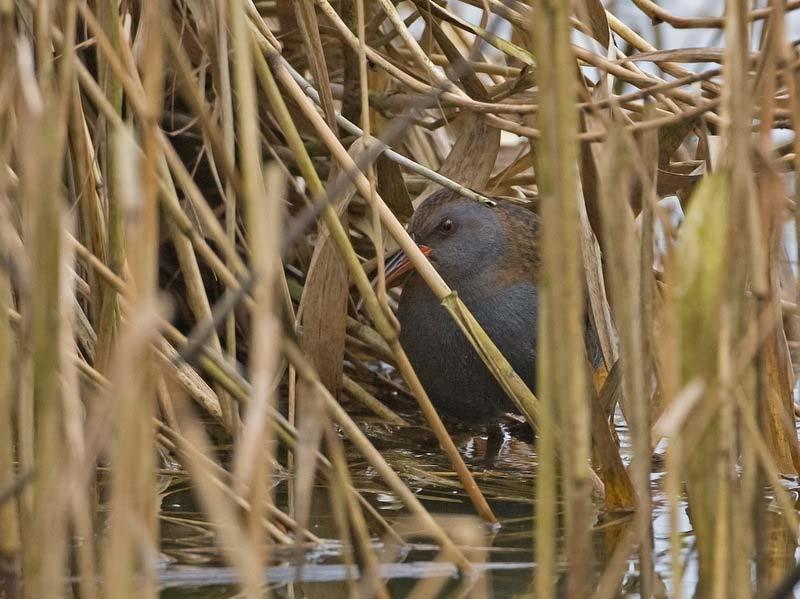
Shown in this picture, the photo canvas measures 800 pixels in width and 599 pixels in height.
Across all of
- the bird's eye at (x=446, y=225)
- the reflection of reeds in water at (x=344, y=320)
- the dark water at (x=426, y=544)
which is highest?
the bird's eye at (x=446, y=225)

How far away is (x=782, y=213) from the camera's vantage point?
1843mm

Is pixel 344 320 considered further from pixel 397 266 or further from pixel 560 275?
pixel 560 275

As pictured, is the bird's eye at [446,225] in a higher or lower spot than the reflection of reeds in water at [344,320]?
higher

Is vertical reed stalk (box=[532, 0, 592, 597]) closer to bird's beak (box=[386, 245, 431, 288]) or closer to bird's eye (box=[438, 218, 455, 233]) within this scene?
bird's beak (box=[386, 245, 431, 288])

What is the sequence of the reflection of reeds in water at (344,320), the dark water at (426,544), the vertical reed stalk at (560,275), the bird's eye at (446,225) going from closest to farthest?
the reflection of reeds in water at (344,320) < the vertical reed stalk at (560,275) < the dark water at (426,544) < the bird's eye at (446,225)

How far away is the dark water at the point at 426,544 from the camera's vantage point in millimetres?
1804

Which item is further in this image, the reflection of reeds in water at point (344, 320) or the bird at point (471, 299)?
the bird at point (471, 299)

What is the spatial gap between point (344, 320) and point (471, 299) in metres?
0.55

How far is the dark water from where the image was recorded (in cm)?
180

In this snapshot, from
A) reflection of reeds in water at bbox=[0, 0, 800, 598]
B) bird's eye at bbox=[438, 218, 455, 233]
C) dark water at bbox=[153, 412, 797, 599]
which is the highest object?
bird's eye at bbox=[438, 218, 455, 233]

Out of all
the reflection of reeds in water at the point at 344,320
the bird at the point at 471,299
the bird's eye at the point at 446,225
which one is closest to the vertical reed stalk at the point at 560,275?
the reflection of reeds in water at the point at 344,320

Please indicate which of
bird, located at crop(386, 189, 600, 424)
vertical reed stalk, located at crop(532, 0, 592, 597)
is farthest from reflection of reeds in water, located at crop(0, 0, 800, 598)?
bird, located at crop(386, 189, 600, 424)

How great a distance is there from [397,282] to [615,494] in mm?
1310

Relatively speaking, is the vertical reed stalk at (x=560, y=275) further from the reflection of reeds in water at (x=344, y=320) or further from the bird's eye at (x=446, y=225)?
the bird's eye at (x=446, y=225)
